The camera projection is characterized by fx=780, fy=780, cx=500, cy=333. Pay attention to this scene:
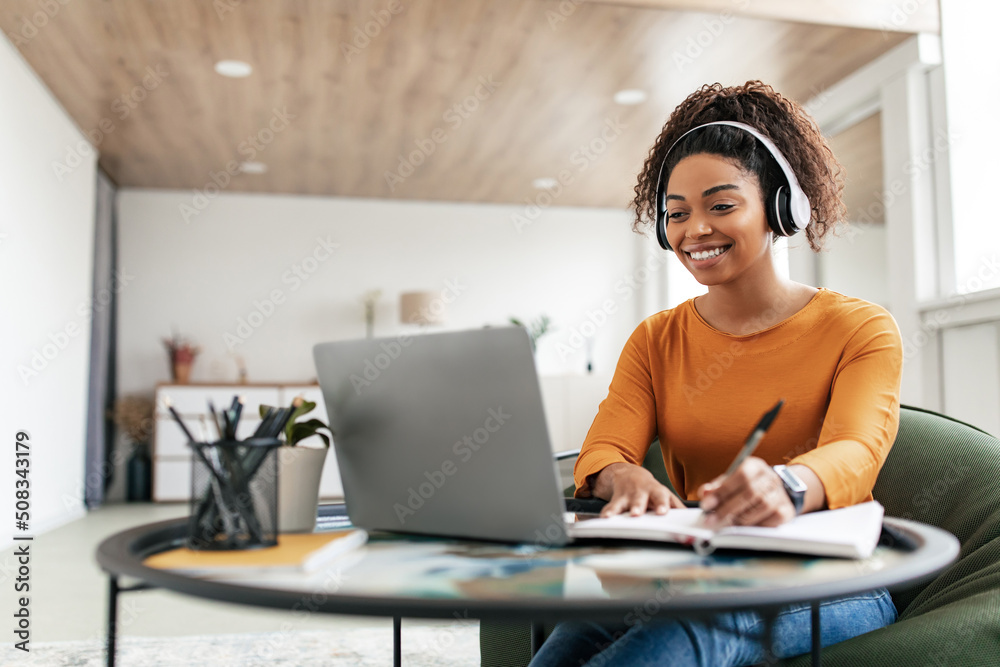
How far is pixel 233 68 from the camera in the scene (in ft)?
13.9

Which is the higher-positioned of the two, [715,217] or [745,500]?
[715,217]

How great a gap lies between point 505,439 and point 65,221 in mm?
4978

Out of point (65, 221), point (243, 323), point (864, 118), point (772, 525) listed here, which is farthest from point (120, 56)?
point (772, 525)

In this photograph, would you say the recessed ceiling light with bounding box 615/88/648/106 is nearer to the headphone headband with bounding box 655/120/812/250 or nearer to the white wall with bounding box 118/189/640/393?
the white wall with bounding box 118/189/640/393

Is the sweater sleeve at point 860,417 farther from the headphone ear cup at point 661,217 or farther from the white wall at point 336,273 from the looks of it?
the white wall at point 336,273

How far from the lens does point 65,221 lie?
486 cm

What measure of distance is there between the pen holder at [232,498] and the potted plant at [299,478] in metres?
0.07

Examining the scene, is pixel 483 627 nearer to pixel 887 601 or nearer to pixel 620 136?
pixel 887 601

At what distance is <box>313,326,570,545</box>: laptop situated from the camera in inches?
29.6

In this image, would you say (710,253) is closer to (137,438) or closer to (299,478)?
(299,478)

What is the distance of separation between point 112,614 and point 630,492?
601 mm

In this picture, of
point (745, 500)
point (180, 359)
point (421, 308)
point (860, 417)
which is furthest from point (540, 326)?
point (745, 500)

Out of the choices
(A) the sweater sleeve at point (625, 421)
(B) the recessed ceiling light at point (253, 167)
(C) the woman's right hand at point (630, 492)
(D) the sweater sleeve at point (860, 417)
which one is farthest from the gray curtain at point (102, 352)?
(D) the sweater sleeve at point (860, 417)

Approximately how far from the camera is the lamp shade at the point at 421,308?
6543 mm
